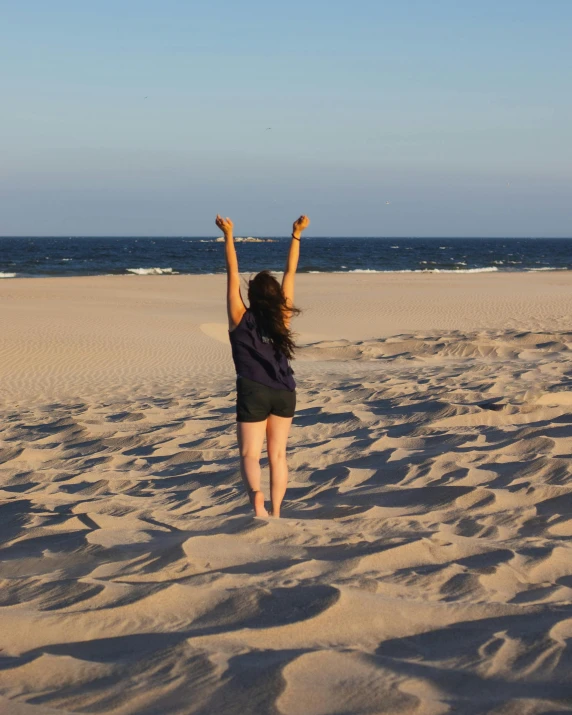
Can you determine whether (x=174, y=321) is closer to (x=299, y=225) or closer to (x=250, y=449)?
(x=299, y=225)

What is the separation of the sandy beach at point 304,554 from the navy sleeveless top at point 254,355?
0.75 m

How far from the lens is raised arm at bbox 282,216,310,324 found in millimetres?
4395

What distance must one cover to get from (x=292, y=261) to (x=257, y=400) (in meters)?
0.86

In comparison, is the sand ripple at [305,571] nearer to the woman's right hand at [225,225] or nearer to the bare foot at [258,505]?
the bare foot at [258,505]

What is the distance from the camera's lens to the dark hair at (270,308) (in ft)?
13.8

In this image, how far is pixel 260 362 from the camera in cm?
433

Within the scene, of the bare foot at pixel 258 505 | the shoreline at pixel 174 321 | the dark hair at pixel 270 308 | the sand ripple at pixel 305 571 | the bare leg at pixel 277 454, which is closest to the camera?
the sand ripple at pixel 305 571

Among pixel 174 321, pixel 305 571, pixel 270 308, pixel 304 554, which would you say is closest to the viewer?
pixel 305 571

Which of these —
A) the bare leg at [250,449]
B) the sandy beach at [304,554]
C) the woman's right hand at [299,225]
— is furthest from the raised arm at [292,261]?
the sandy beach at [304,554]

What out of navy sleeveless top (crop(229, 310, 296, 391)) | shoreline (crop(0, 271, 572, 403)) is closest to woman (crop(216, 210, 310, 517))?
navy sleeveless top (crop(229, 310, 296, 391))

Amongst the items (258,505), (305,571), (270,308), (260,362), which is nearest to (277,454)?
(258,505)

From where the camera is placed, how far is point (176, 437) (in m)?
7.15

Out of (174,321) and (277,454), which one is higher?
(174,321)

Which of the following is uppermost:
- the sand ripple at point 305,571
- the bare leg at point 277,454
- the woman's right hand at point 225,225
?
the woman's right hand at point 225,225
